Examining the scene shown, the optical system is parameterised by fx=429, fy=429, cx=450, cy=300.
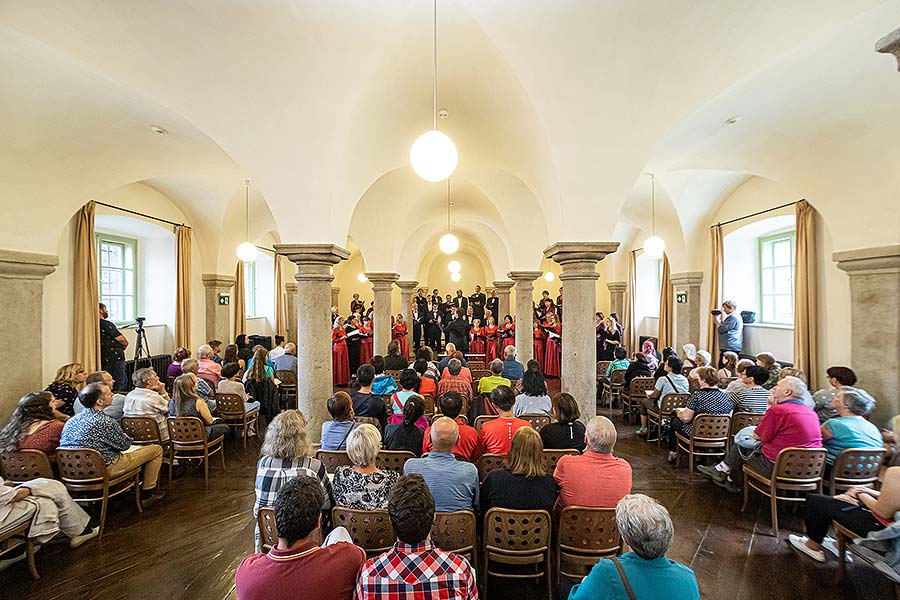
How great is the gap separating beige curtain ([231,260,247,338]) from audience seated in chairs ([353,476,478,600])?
407 inches

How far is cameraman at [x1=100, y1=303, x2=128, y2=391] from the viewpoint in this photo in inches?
260

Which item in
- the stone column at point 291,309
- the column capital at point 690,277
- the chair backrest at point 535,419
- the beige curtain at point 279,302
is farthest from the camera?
the stone column at point 291,309

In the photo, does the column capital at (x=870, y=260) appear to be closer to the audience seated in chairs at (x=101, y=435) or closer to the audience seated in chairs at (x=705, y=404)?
the audience seated in chairs at (x=705, y=404)

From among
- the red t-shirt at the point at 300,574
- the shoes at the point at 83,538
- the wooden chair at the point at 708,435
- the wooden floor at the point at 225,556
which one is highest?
the red t-shirt at the point at 300,574

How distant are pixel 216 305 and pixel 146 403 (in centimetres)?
595

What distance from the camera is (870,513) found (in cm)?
263

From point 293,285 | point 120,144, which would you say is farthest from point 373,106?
point 293,285

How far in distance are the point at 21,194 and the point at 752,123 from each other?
334 inches

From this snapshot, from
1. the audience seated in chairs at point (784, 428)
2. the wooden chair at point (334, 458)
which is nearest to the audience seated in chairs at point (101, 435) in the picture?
the wooden chair at point (334, 458)

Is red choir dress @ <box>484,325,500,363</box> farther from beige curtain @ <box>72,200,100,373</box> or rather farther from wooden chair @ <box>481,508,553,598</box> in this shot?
wooden chair @ <box>481,508,553,598</box>

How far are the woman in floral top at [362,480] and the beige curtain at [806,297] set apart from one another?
716 centimetres

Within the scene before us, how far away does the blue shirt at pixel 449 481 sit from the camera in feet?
7.97

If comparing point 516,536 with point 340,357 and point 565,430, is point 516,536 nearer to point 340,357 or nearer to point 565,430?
point 565,430

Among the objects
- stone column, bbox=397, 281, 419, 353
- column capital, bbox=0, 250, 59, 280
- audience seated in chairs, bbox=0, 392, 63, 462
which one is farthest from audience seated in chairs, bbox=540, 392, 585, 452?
stone column, bbox=397, 281, 419, 353
